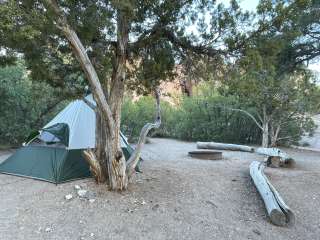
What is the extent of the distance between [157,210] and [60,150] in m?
2.56

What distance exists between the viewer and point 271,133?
37.7 ft

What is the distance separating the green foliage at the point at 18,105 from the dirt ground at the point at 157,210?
14.1ft

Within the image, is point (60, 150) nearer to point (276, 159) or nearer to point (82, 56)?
point (82, 56)

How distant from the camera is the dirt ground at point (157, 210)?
4008mm

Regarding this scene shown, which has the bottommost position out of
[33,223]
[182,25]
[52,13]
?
[33,223]

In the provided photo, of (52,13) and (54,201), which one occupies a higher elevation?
(52,13)

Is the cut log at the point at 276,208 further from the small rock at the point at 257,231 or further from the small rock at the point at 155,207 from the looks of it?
the small rock at the point at 155,207

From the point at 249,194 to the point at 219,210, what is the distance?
3.65ft

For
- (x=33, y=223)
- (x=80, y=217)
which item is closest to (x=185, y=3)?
(x=80, y=217)

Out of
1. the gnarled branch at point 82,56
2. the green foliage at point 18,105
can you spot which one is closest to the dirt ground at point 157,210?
the gnarled branch at point 82,56

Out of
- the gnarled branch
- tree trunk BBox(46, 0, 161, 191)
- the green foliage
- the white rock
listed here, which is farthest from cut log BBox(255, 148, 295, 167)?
the green foliage

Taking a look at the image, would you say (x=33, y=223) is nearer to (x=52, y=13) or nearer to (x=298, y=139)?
(x=52, y=13)

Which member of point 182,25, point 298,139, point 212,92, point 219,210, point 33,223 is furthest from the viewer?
point 212,92

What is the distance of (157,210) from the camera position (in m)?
4.60
